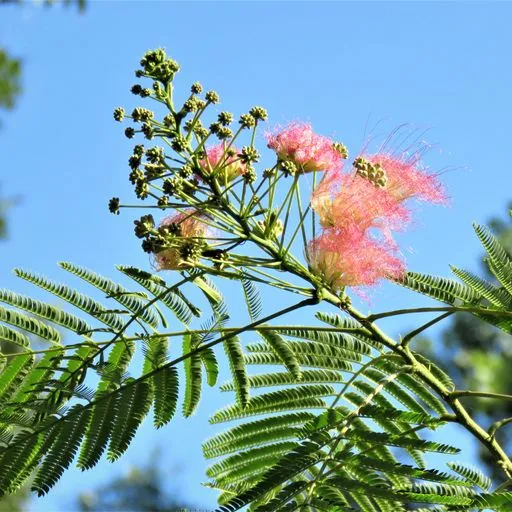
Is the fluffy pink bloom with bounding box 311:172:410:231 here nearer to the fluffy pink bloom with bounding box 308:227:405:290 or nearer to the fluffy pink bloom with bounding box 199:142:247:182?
the fluffy pink bloom with bounding box 308:227:405:290

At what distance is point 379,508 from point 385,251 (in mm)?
810

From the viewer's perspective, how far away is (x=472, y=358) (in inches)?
69.9

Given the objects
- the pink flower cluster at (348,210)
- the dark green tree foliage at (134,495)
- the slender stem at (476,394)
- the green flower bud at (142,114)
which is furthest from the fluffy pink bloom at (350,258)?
the dark green tree foliage at (134,495)

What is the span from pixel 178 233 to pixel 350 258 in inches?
20.8

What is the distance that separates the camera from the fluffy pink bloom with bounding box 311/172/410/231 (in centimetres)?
324

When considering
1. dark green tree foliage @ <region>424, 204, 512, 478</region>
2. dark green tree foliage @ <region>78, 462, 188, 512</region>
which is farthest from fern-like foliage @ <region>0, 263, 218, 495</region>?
dark green tree foliage @ <region>78, 462, 188, 512</region>

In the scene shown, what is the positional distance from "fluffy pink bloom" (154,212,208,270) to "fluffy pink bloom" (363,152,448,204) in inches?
23.6

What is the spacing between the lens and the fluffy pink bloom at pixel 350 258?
3.16 metres

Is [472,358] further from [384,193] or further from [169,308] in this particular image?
[169,308]

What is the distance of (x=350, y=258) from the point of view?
10.4 ft

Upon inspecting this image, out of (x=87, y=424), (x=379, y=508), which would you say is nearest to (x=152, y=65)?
(x=87, y=424)

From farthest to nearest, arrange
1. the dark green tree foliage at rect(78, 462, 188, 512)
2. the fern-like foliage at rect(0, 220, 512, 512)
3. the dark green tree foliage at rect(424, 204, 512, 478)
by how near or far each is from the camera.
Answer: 1. the dark green tree foliage at rect(78, 462, 188, 512)
2. the fern-like foliage at rect(0, 220, 512, 512)
3. the dark green tree foliage at rect(424, 204, 512, 478)

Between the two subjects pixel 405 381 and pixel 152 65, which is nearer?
pixel 152 65

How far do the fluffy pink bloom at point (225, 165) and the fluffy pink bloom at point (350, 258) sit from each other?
316 mm
